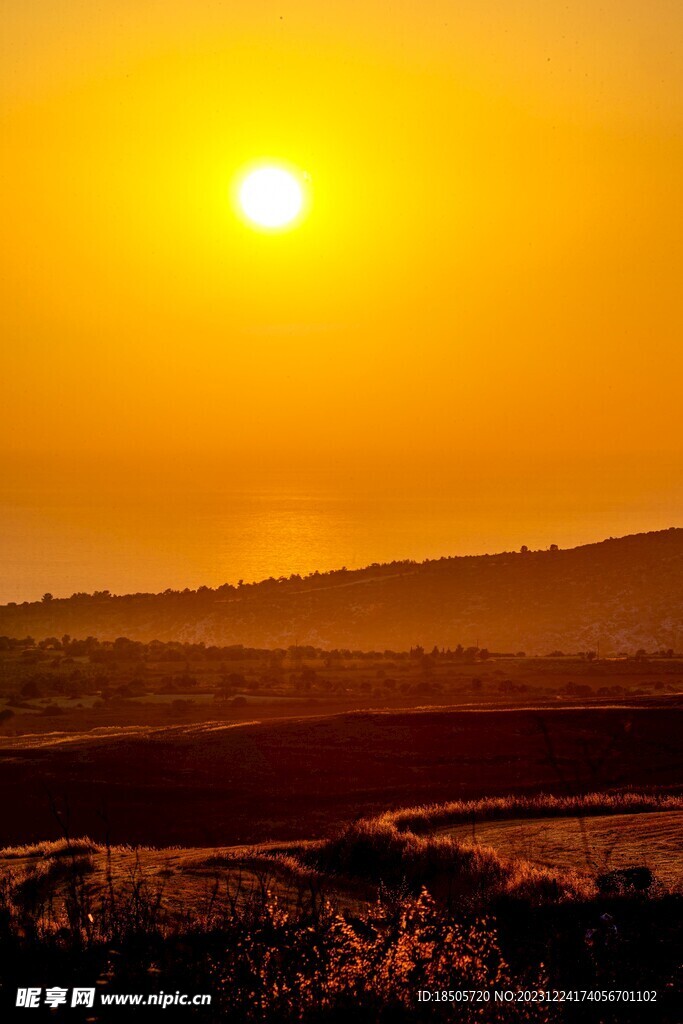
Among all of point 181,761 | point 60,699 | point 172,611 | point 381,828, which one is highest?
point 172,611

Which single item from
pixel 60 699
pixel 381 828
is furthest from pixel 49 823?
pixel 60 699

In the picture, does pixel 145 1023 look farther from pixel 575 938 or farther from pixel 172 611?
pixel 172 611

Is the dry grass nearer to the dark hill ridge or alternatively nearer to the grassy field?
the grassy field

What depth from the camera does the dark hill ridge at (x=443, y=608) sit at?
248 ft

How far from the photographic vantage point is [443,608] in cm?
8469

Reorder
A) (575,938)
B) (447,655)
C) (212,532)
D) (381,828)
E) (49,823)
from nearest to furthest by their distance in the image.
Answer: (575,938)
(381,828)
(49,823)
(447,655)
(212,532)

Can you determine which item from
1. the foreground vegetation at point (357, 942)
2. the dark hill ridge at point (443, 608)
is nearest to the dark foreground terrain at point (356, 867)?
the foreground vegetation at point (357, 942)

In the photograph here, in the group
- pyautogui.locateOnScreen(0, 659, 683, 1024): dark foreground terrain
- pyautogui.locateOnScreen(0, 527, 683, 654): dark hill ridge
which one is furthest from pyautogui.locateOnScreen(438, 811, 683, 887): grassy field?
pyautogui.locateOnScreen(0, 527, 683, 654): dark hill ridge

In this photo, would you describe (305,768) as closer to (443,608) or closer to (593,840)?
(593,840)

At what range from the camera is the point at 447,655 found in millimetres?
64500

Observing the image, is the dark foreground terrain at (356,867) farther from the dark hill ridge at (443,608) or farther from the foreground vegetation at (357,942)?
the dark hill ridge at (443,608)

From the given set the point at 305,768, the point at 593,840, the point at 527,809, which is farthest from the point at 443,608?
the point at 593,840

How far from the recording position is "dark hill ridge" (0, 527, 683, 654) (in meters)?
75.6

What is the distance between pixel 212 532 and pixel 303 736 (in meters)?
162
